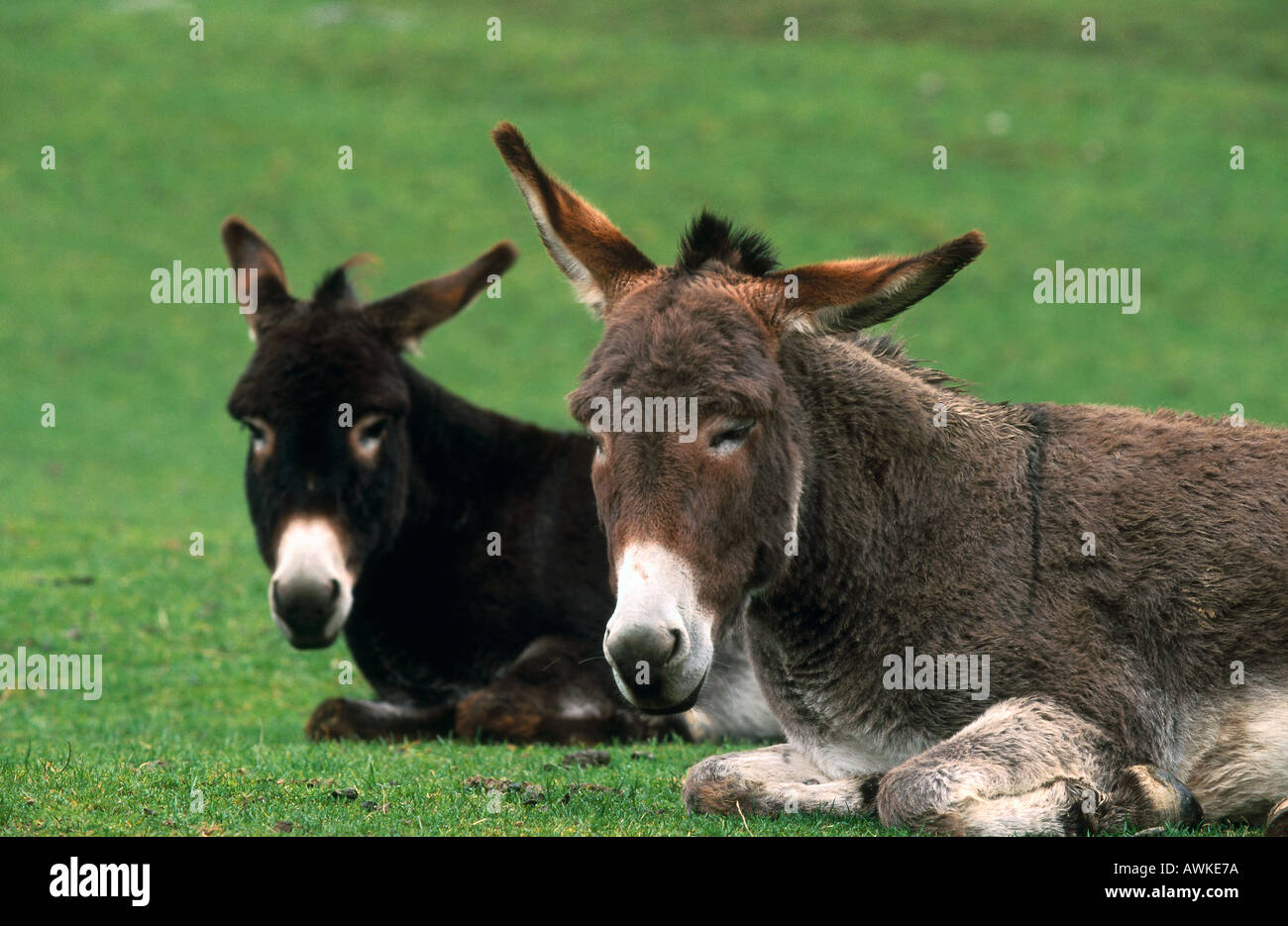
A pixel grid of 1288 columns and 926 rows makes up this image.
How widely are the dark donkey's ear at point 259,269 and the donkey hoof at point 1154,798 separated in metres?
6.13

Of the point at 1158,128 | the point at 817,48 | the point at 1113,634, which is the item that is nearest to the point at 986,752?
the point at 1113,634

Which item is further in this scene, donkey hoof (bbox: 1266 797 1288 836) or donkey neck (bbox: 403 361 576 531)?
donkey neck (bbox: 403 361 576 531)

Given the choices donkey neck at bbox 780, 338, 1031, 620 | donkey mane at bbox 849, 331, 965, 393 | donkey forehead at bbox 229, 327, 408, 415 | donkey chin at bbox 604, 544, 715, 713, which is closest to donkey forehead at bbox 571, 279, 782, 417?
donkey neck at bbox 780, 338, 1031, 620

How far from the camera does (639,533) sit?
5133mm

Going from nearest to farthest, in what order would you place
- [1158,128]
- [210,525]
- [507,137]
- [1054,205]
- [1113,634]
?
[1113,634], [507,137], [210,525], [1054,205], [1158,128]

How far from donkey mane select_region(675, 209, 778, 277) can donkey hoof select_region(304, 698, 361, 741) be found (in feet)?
13.3

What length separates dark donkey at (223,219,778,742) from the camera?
866cm

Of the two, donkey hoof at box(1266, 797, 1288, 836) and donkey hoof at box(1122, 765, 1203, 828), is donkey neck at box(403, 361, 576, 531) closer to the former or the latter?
donkey hoof at box(1122, 765, 1203, 828)

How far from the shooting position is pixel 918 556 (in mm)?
6043

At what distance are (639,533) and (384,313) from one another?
4950mm

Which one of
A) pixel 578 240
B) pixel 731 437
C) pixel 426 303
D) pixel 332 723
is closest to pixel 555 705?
pixel 332 723

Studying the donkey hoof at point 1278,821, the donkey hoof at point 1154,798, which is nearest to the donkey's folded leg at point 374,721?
the donkey hoof at point 1154,798

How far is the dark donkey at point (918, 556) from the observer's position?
5.31 m

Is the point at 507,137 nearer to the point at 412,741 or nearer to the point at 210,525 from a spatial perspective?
the point at 412,741
